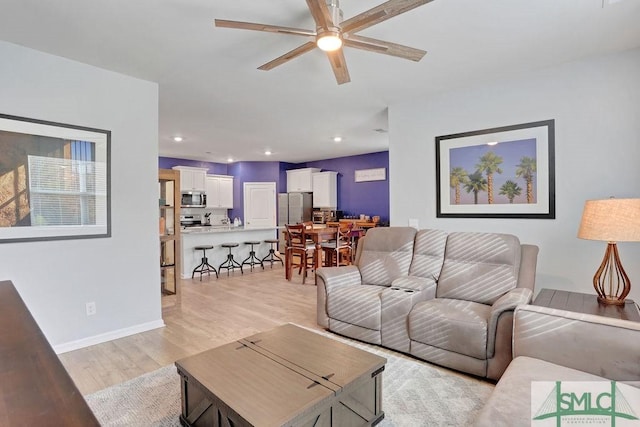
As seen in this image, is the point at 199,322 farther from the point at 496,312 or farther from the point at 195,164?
the point at 195,164

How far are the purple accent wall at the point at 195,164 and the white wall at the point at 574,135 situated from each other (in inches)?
280

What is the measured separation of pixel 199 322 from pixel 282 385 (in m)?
2.43

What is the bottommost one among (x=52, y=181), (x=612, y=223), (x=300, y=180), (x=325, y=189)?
(x=612, y=223)

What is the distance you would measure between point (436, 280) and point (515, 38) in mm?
2148

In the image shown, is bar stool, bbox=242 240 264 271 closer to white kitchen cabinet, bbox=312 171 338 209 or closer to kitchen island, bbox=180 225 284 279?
kitchen island, bbox=180 225 284 279

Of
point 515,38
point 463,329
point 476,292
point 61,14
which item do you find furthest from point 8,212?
point 515,38

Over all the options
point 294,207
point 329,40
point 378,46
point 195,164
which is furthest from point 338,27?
point 195,164

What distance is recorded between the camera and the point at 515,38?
2.62 metres

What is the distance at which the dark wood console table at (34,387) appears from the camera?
0.79 meters

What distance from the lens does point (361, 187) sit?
8.30 metres

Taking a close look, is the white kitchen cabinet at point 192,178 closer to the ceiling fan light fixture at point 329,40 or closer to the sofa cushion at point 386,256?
the sofa cushion at point 386,256

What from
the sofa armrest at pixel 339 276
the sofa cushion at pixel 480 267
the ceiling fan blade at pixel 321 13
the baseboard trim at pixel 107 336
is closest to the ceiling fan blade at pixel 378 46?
the ceiling fan blade at pixel 321 13

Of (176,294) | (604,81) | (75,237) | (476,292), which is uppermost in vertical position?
(604,81)

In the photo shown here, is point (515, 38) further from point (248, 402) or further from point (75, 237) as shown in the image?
point (75, 237)
